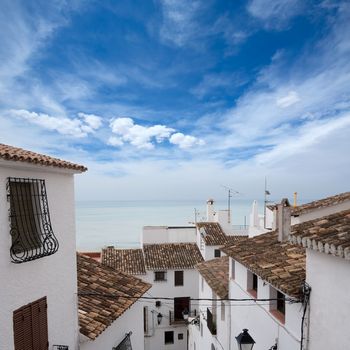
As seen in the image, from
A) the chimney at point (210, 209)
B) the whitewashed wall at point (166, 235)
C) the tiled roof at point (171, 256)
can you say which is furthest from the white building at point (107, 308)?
the chimney at point (210, 209)

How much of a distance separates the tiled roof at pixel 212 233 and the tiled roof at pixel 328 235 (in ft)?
68.6

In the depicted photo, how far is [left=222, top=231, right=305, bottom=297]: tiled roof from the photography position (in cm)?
688

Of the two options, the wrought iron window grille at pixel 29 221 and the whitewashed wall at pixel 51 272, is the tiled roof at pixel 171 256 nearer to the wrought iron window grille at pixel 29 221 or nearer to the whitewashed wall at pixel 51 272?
the whitewashed wall at pixel 51 272

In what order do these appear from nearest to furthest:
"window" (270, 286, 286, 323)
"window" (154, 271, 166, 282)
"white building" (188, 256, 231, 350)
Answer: "window" (270, 286, 286, 323) < "white building" (188, 256, 231, 350) < "window" (154, 271, 166, 282)

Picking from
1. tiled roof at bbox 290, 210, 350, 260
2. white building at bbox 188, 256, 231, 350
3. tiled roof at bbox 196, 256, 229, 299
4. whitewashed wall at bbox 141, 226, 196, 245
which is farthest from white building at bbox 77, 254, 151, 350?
whitewashed wall at bbox 141, 226, 196, 245

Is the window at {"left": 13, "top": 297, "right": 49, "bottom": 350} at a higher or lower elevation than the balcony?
higher

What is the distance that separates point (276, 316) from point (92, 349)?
4.70 m

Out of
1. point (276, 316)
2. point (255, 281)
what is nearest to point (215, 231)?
point (255, 281)

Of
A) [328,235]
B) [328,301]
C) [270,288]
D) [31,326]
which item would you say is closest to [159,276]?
[270,288]

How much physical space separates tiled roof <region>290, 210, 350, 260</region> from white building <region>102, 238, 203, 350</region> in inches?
842

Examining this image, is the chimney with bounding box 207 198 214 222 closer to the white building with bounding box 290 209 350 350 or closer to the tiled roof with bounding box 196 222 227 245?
the tiled roof with bounding box 196 222 227 245

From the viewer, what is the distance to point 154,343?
26500 millimetres

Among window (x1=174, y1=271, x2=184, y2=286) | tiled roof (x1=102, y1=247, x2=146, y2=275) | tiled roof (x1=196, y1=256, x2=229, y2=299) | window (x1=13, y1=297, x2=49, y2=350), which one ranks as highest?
window (x1=13, y1=297, x2=49, y2=350)

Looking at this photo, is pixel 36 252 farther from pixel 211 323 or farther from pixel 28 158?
pixel 211 323
